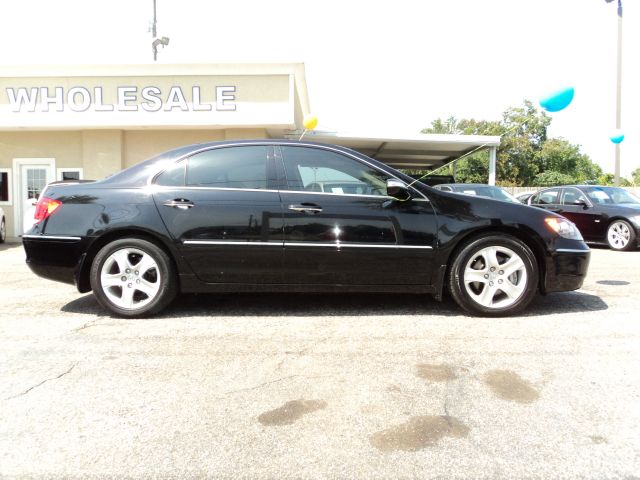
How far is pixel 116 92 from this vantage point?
11.8 meters

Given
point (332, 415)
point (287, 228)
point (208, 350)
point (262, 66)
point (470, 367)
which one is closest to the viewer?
point (332, 415)

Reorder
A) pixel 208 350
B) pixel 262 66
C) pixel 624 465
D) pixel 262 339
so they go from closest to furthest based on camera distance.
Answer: pixel 624 465 → pixel 208 350 → pixel 262 339 → pixel 262 66

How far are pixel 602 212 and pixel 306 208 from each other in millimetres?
8604

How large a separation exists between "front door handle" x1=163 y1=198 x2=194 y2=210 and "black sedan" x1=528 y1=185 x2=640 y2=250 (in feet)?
30.4

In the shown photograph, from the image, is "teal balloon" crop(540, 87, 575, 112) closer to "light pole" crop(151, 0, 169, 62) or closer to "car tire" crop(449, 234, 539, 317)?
"car tire" crop(449, 234, 539, 317)

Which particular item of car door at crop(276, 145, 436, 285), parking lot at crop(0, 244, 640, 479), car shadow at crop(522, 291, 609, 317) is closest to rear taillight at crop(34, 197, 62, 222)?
parking lot at crop(0, 244, 640, 479)

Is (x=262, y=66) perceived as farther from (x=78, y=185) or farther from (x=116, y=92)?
(x=78, y=185)

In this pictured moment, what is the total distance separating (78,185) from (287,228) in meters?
1.99

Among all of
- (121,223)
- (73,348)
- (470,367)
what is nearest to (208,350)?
(73,348)

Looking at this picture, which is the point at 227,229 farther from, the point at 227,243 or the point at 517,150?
the point at 517,150

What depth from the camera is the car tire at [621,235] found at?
9781mm

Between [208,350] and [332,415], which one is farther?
[208,350]

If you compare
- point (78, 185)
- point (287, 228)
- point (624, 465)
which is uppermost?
point (78, 185)

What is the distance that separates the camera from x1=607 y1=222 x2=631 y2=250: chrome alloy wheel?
9.88m
